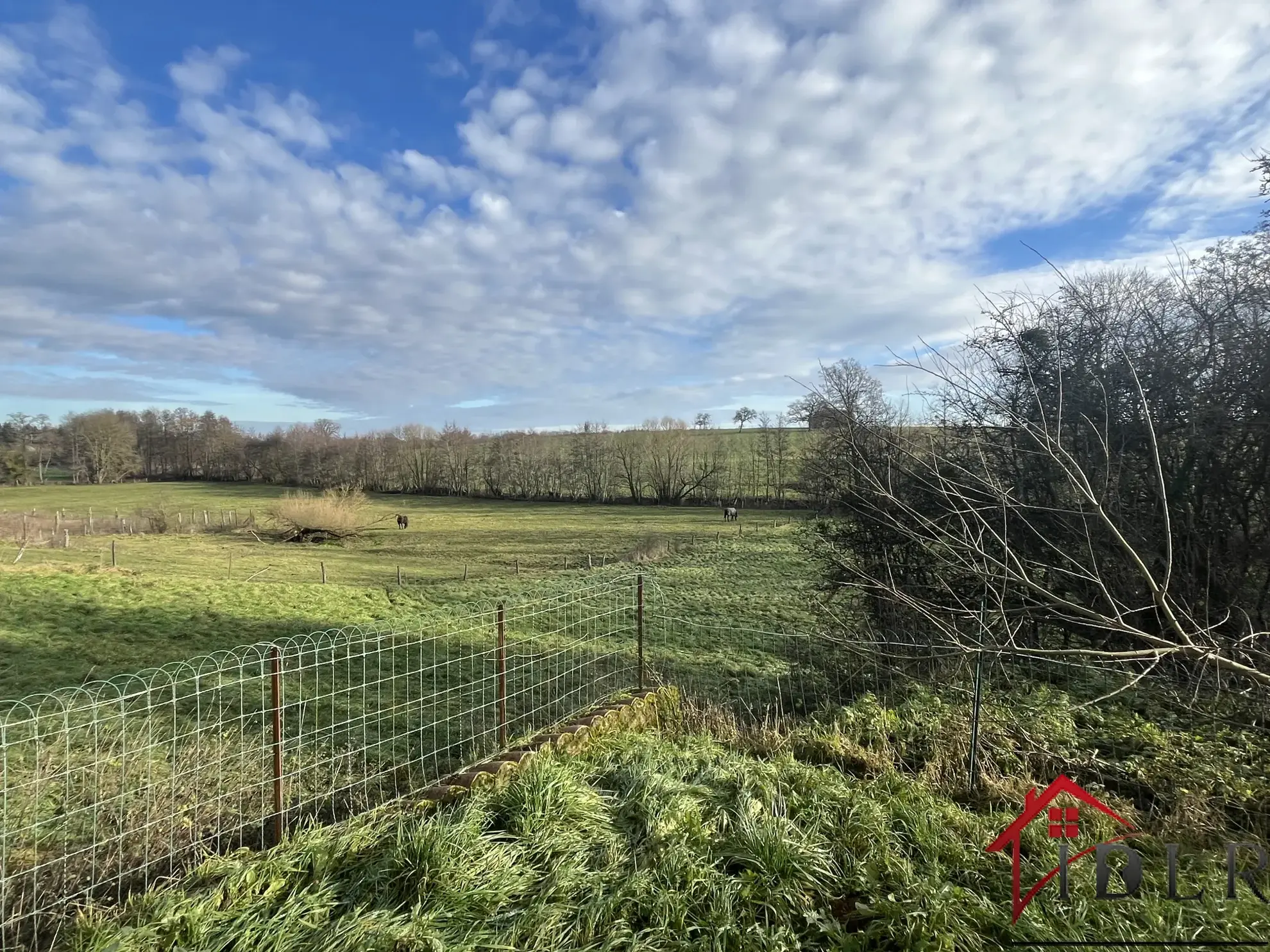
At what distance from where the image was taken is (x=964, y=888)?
2799mm

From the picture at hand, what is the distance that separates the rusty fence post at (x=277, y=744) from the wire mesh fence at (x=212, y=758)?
10 millimetres

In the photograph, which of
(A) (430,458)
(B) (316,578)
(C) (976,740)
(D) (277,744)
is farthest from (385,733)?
(A) (430,458)

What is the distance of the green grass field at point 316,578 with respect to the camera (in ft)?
30.2

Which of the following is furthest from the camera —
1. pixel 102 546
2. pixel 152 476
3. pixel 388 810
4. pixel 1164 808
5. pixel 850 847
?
pixel 152 476

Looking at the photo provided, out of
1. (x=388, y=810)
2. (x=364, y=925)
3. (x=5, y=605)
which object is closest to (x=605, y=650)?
(x=388, y=810)

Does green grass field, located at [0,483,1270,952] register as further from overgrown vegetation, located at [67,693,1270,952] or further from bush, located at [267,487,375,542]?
bush, located at [267,487,375,542]

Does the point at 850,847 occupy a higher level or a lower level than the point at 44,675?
higher

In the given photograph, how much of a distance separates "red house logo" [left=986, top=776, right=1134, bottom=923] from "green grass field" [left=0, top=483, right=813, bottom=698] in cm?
780

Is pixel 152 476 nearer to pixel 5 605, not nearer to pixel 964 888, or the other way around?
pixel 5 605

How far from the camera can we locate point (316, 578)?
17547mm

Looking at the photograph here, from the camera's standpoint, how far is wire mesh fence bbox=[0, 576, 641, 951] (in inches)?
123

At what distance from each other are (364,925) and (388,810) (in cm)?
132

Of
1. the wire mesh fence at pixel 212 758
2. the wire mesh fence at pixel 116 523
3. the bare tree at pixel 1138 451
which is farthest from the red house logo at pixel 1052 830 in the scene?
the wire mesh fence at pixel 116 523

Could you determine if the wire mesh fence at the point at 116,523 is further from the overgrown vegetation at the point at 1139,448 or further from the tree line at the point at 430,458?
the overgrown vegetation at the point at 1139,448
